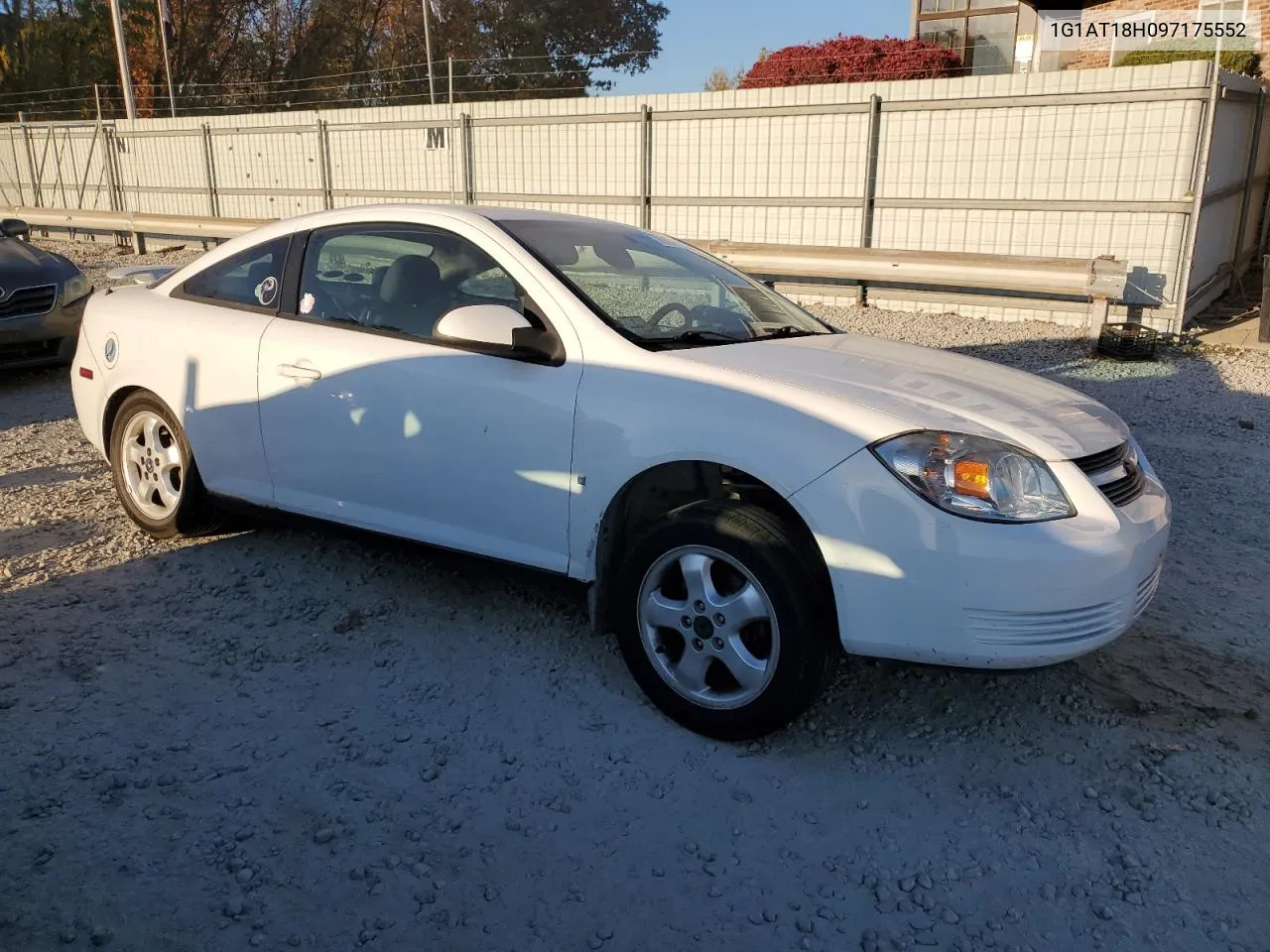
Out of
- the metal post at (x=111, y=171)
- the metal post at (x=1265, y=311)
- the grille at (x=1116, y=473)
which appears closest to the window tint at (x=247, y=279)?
the grille at (x=1116, y=473)

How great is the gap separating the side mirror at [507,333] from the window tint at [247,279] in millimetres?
1215

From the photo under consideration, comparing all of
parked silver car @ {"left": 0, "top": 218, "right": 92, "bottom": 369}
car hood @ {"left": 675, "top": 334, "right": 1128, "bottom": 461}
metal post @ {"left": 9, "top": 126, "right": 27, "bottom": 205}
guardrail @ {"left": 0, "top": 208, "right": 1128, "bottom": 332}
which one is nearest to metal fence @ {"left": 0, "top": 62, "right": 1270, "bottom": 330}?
guardrail @ {"left": 0, "top": 208, "right": 1128, "bottom": 332}

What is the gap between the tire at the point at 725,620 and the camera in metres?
3.04

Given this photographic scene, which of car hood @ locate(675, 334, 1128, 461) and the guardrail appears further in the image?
the guardrail

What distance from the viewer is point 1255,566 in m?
4.77

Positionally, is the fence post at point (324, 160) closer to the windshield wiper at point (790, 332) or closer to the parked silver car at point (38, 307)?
the parked silver car at point (38, 307)

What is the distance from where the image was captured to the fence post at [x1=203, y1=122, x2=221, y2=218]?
18984 millimetres

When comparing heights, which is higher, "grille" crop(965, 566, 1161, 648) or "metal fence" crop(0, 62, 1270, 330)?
"metal fence" crop(0, 62, 1270, 330)

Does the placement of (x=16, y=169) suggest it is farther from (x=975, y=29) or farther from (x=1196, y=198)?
(x=1196, y=198)

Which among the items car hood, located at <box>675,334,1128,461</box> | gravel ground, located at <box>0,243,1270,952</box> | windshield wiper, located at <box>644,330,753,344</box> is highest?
windshield wiper, located at <box>644,330,753,344</box>

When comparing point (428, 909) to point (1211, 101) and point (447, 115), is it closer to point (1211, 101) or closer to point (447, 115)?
point (1211, 101)

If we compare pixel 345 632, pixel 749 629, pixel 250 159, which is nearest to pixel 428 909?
pixel 749 629

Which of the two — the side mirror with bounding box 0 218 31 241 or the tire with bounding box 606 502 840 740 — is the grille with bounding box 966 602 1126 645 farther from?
the side mirror with bounding box 0 218 31 241

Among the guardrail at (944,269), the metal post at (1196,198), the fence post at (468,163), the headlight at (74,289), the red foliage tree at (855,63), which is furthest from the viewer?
the red foliage tree at (855,63)
